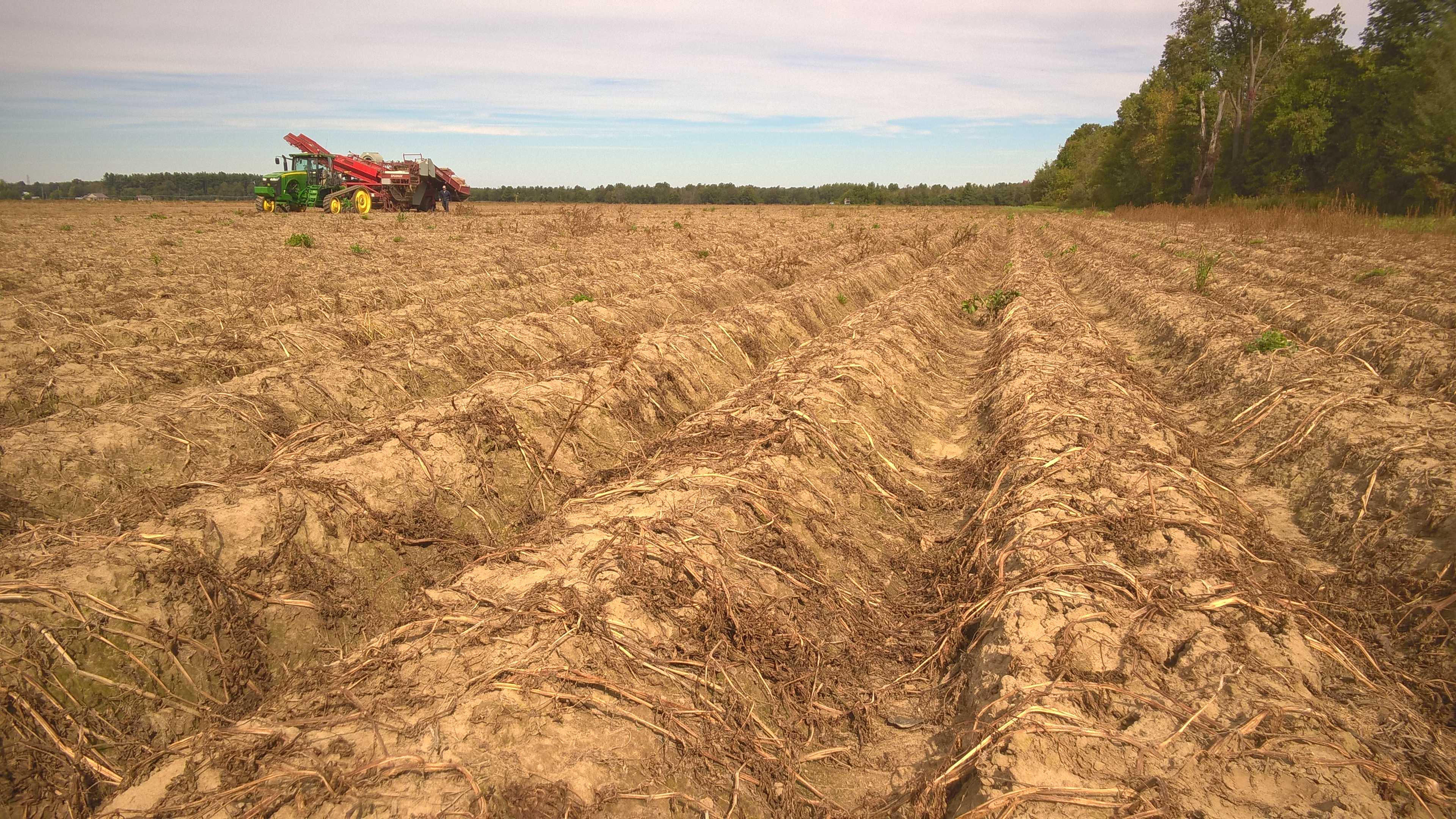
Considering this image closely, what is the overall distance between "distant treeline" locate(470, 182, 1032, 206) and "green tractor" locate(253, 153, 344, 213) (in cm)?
4821

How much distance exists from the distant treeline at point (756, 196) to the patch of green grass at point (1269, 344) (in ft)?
252

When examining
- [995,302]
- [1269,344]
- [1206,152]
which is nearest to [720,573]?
[1269,344]

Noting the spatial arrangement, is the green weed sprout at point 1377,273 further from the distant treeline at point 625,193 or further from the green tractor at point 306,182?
the distant treeline at point 625,193

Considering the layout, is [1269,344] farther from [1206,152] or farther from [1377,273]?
[1206,152]

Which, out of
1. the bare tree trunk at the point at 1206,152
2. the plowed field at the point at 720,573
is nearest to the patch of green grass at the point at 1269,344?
the plowed field at the point at 720,573

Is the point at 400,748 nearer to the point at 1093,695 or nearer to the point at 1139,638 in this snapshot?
the point at 1093,695

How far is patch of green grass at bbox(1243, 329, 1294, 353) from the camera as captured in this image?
8.09 meters

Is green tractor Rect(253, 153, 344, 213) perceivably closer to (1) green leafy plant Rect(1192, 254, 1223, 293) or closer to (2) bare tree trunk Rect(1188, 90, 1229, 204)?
(1) green leafy plant Rect(1192, 254, 1223, 293)

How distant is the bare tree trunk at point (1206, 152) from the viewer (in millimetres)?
44562

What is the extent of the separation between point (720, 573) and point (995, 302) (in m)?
10.3

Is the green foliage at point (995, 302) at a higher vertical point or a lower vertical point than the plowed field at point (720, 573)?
higher

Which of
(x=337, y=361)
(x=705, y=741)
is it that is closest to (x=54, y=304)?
(x=337, y=361)

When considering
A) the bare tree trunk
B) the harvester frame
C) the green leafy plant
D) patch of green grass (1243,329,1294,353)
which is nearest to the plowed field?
patch of green grass (1243,329,1294,353)

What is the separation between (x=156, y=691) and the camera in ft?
12.1
